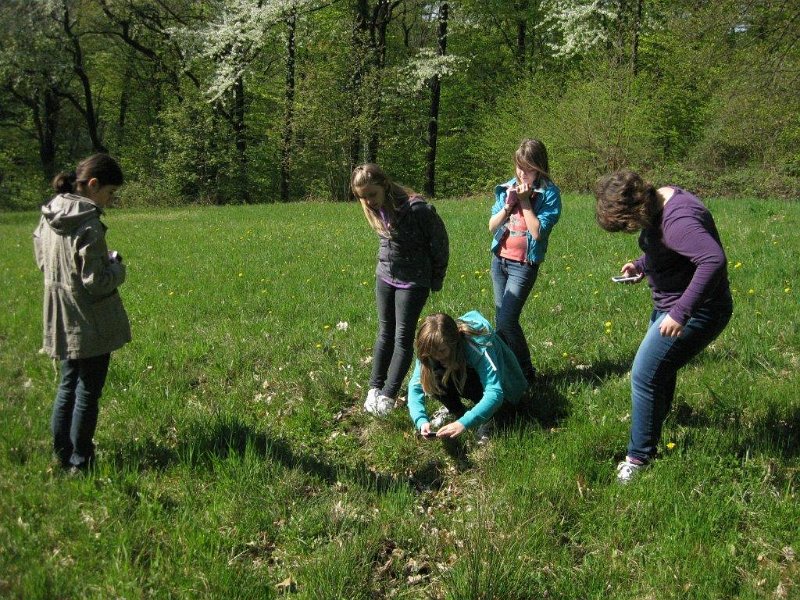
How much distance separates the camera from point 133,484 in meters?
3.63

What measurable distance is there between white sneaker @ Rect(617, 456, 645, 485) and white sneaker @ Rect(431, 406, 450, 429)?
3.93 ft

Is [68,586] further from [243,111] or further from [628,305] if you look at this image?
[243,111]

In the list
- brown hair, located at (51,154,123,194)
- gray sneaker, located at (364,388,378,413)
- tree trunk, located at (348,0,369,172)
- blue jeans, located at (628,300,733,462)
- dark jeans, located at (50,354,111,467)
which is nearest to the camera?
blue jeans, located at (628,300,733,462)

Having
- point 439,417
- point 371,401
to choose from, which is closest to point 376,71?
point 371,401

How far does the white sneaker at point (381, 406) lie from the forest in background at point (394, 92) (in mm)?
13687

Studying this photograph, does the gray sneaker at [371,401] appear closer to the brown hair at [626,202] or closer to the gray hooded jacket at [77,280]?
the gray hooded jacket at [77,280]

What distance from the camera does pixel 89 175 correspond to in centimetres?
346

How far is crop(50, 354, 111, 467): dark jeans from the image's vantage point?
A: 3.60 metres

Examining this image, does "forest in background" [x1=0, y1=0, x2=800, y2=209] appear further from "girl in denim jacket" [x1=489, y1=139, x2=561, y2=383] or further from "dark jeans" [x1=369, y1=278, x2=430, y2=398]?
"dark jeans" [x1=369, y1=278, x2=430, y2=398]

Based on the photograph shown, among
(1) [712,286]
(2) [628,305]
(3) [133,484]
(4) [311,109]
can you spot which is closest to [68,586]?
(3) [133,484]

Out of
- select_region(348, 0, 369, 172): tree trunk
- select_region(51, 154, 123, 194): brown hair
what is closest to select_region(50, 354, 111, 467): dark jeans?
select_region(51, 154, 123, 194): brown hair

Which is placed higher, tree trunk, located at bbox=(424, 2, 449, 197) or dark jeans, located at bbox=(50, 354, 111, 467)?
tree trunk, located at bbox=(424, 2, 449, 197)

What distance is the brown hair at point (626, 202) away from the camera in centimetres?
315

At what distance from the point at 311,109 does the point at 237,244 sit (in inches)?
630
